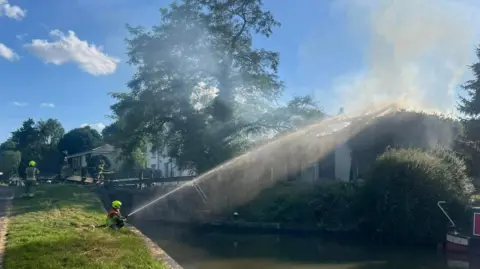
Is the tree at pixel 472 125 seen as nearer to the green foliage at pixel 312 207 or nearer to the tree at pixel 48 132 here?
the green foliage at pixel 312 207

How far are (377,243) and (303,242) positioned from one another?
3.63m

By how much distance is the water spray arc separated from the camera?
90.9 feet

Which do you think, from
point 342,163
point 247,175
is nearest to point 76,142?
point 342,163

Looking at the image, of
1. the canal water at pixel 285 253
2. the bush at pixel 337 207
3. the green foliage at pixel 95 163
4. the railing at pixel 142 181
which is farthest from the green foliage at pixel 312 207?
the green foliage at pixel 95 163

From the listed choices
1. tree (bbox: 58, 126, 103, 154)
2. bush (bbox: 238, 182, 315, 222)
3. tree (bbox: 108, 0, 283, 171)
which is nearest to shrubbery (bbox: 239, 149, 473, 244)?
bush (bbox: 238, 182, 315, 222)

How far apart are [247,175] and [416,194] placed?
1113cm

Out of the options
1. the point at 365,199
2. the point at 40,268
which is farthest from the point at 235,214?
the point at 40,268

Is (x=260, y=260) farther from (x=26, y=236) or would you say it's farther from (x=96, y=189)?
(x=96, y=189)

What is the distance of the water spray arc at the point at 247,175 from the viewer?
27.7 m

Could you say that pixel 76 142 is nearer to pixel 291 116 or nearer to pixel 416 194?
pixel 291 116

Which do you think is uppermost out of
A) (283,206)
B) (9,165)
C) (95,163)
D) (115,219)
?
(95,163)

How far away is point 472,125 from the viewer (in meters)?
28.9

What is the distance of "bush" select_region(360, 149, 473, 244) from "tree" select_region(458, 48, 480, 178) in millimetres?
8274

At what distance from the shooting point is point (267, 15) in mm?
32938
